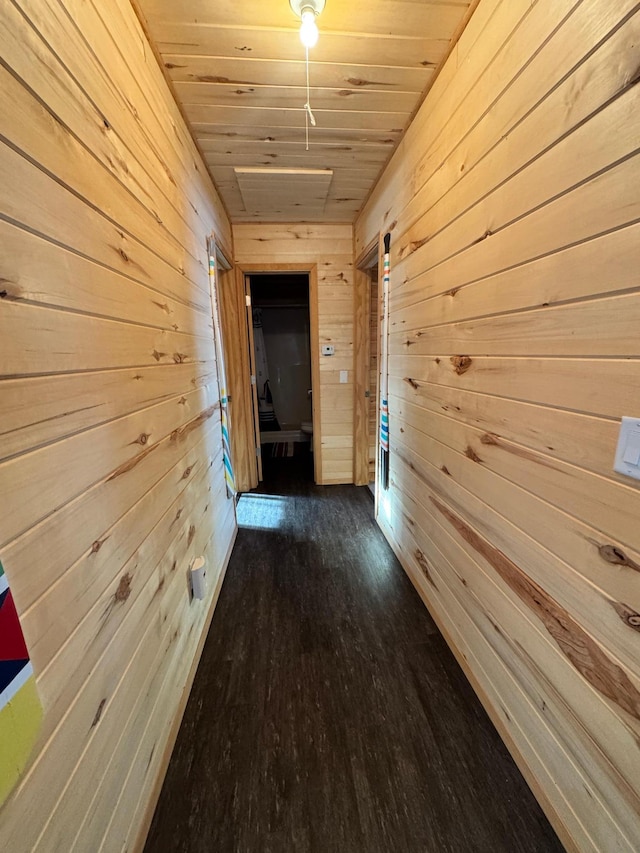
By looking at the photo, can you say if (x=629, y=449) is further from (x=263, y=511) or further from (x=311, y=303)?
(x=311, y=303)

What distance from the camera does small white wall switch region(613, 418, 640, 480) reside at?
2.18 ft

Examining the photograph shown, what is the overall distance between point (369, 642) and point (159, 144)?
2.35m

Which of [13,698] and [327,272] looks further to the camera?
[327,272]

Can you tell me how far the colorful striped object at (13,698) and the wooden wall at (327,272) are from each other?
2760mm

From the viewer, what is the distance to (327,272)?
9.68ft

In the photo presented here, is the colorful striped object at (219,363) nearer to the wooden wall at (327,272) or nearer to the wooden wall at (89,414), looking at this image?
the wooden wall at (89,414)

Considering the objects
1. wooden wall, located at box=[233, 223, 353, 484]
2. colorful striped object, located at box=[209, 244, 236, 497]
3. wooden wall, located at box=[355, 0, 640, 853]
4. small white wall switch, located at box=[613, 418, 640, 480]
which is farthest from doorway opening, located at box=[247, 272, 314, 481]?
small white wall switch, located at box=[613, 418, 640, 480]

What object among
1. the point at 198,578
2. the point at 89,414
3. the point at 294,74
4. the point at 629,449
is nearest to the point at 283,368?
the point at 294,74

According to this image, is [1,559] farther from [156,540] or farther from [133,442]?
[156,540]

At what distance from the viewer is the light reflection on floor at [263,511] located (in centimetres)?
267

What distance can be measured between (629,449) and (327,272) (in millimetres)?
2764

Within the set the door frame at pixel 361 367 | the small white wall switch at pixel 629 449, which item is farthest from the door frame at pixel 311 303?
the small white wall switch at pixel 629 449

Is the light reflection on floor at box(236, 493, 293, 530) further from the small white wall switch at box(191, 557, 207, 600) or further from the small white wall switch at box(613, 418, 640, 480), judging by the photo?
the small white wall switch at box(613, 418, 640, 480)

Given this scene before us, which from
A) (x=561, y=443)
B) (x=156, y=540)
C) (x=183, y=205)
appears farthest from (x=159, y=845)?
(x=183, y=205)
